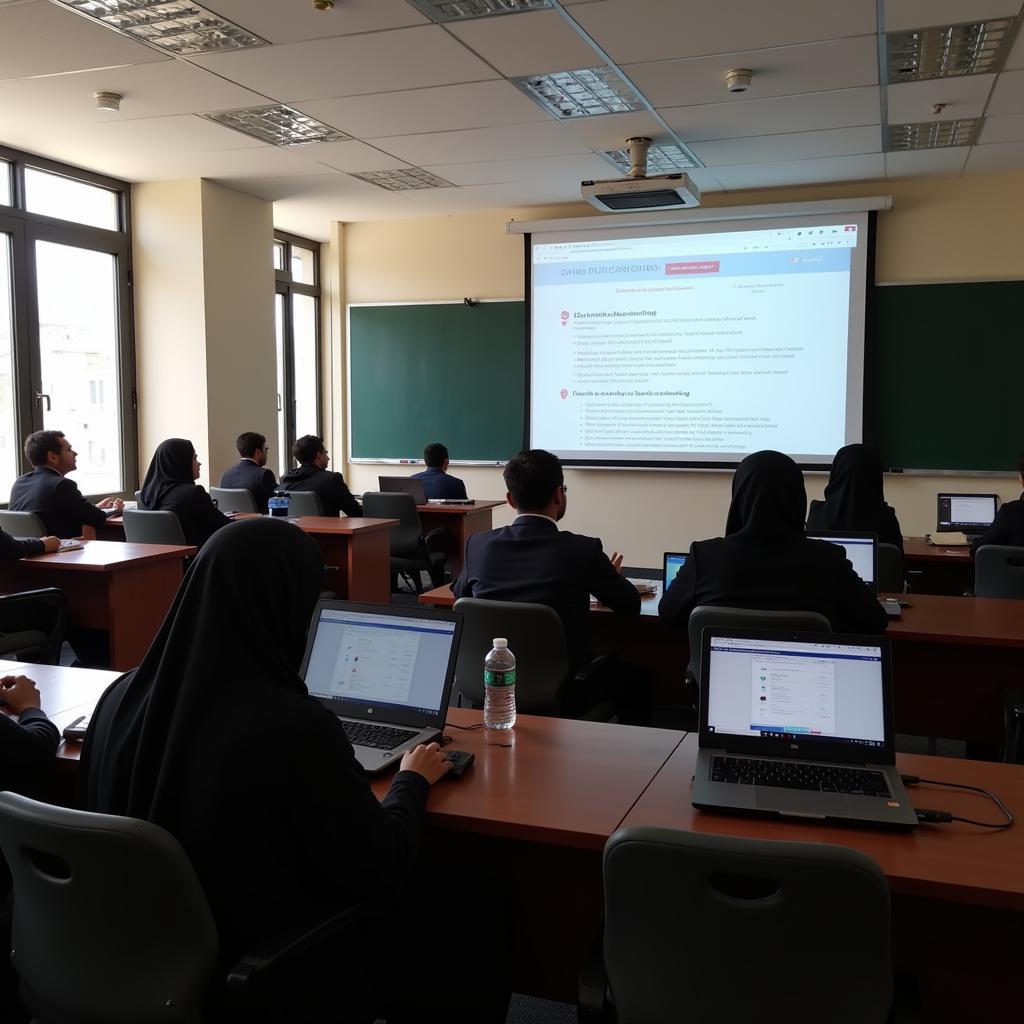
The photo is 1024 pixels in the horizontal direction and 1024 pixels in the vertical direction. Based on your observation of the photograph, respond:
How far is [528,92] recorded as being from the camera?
16.4ft

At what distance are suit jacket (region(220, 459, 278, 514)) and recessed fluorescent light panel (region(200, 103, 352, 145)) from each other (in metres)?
2.10

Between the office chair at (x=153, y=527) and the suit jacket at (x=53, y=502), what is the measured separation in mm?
153

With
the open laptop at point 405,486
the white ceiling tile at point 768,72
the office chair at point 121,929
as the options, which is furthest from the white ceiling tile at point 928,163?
the office chair at point 121,929

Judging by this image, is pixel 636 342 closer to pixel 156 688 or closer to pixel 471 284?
pixel 471 284

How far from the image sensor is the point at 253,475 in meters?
6.41

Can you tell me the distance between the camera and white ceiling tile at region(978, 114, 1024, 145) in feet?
18.1

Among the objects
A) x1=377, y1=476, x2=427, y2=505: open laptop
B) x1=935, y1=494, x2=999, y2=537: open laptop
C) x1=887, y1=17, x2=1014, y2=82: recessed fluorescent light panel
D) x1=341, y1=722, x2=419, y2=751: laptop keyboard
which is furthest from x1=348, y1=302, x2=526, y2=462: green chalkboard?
x1=341, y1=722, x2=419, y2=751: laptop keyboard

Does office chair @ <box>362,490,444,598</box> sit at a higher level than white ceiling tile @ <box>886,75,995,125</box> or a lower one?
lower

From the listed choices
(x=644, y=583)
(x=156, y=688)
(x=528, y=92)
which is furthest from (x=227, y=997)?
(x=528, y=92)

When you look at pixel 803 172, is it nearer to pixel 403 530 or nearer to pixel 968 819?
pixel 403 530

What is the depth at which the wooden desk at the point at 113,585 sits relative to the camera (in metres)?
4.14

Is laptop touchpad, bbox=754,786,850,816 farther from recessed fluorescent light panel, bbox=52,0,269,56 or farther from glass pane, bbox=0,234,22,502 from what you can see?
glass pane, bbox=0,234,22,502

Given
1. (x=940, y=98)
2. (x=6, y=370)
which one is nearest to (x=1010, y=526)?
(x=940, y=98)

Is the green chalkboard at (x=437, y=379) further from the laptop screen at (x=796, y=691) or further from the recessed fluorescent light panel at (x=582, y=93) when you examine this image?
the laptop screen at (x=796, y=691)
